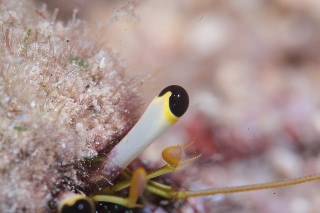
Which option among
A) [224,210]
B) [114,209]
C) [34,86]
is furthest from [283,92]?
[34,86]

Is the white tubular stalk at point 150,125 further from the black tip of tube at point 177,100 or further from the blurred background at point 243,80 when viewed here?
the blurred background at point 243,80

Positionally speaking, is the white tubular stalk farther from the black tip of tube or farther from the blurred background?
the blurred background

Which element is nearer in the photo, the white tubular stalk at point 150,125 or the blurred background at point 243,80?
the white tubular stalk at point 150,125

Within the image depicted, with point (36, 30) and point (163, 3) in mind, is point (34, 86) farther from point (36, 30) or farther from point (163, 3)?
point (163, 3)

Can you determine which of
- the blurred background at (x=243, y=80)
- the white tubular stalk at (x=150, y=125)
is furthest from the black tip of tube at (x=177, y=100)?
the blurred background at (x=243, y=80)

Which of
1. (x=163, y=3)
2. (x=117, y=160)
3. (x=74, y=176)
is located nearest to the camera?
(x=74, y=176)

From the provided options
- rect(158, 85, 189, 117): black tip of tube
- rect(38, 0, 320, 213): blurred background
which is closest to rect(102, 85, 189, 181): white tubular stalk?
rect(158, 85, 189, 117): black tip of tube
